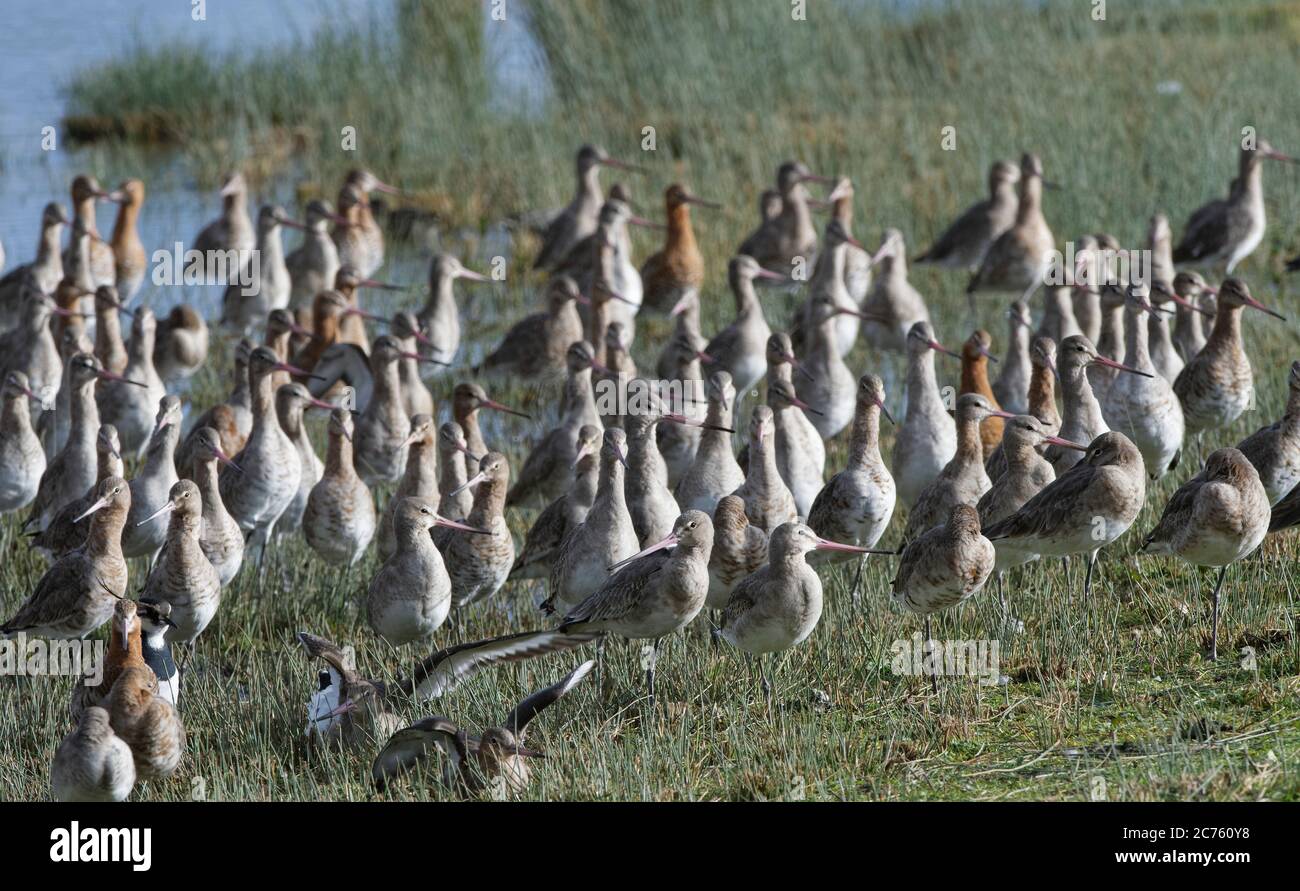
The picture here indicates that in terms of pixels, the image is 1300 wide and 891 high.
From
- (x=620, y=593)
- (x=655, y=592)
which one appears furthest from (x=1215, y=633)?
(x=620, y=593)

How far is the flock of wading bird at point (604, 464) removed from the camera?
7.25 metres

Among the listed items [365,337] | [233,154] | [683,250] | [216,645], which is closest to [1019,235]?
[683,250]

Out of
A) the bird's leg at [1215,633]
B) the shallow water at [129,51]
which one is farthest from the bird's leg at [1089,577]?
the shallow water at [129,51]

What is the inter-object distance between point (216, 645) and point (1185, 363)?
5.68 metres

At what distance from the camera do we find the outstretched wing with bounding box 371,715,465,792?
6.43 metres

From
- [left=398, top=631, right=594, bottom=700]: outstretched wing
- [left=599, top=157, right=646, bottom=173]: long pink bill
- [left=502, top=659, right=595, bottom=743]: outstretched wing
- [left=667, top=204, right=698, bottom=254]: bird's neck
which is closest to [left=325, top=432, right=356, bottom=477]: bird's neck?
[left=398, top=631, right=594, bottom=700]: outstretched wing

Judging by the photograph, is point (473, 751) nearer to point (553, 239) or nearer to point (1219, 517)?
point (1219, 517)

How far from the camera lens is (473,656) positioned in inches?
269

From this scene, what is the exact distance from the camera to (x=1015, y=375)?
10.7 m

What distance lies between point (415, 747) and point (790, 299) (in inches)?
345

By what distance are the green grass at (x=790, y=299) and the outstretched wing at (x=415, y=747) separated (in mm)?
118

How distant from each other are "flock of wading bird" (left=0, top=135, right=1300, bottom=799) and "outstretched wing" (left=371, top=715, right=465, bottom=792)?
0.01 metres

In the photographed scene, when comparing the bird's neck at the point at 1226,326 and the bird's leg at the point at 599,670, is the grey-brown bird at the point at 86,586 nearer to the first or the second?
the bird's leg at the point at 599,670

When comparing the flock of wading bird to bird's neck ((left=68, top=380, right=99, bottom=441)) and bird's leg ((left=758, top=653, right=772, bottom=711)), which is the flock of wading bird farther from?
bird's leg ((left=758, top=653, right=772, bottom=711))
